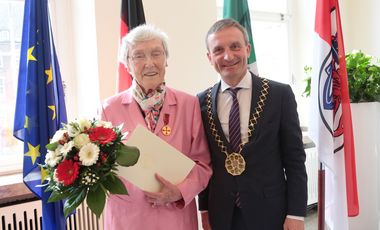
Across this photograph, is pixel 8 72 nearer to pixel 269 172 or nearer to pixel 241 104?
pixel 241 104

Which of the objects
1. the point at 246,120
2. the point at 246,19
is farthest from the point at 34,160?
the point at 246,19

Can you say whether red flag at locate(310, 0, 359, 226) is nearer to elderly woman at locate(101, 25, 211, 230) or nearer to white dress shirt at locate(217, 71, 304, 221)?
white dress shirt at locate(217, 71, 304, 221)

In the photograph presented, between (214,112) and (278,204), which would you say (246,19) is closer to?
(214,112)

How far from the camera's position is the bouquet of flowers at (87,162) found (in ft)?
3.39

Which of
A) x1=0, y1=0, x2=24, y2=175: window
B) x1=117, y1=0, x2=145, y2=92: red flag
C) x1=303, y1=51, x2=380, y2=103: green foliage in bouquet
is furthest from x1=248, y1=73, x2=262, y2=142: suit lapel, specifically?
x1=0, y1=0, x2=24, y2=175: window

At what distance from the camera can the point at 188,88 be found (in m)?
2.81

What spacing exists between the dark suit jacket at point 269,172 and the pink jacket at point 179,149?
3.1 inches

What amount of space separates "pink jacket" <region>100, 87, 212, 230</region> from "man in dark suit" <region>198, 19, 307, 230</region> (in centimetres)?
7

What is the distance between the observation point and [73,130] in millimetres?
1083

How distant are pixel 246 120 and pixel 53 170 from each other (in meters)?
0.78

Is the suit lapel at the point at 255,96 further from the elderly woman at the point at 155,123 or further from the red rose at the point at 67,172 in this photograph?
the red rose at the point at 67,172

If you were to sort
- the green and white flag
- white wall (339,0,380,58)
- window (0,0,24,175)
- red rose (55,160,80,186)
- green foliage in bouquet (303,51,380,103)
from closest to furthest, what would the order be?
red rose (55,160,80,186) → window (0,0,24,175) → the green and white flag → green foliage in bouquet (303,51,380,103) → white wall (339,0,380,58)

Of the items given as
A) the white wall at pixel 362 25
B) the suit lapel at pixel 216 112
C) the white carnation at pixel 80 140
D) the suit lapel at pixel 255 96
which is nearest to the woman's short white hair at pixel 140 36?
the suit lapel at pixel 216 112

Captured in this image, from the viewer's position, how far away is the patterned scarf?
145 cm
